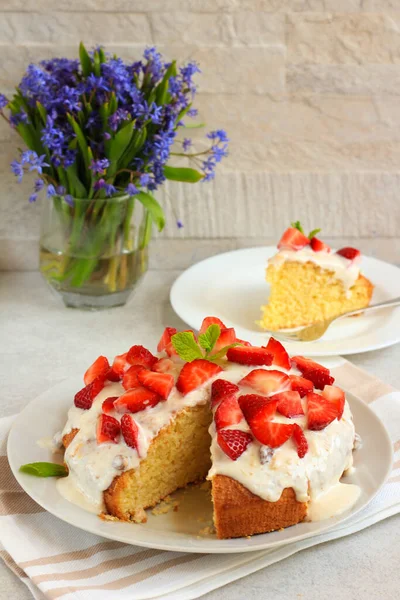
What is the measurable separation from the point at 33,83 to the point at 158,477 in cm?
116

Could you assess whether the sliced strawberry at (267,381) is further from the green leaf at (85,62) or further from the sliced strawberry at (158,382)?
the green leaf at (85,62)

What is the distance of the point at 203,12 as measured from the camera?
243 centimetres

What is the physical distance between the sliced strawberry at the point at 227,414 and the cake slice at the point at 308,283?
856 millimetres

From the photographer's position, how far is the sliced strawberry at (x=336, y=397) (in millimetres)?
1493

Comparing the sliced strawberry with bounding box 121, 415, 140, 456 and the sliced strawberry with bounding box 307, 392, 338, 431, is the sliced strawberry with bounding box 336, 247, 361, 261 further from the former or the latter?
the sliced strawberry with bounding box 121, 415, 140, 456

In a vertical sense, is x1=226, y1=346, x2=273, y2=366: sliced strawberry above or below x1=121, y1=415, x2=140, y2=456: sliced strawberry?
above

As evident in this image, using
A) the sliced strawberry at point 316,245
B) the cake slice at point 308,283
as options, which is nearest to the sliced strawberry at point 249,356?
the cake slice at point 308,283

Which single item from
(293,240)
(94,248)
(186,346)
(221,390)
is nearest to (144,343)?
(94,248)

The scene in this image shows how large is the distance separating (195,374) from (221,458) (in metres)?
0.21

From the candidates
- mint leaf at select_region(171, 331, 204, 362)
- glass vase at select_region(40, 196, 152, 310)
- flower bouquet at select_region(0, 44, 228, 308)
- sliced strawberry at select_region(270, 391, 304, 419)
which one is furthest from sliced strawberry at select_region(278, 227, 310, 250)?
sliced strawberry at select_region(270, 391, 304, 419)

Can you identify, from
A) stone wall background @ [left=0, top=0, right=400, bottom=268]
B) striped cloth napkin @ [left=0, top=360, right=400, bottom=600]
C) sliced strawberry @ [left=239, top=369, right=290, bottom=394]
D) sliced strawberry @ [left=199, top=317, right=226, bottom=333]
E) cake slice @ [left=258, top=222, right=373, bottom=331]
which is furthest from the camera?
stone wall background @ [left=0, top=0, right=400, bottom=268]

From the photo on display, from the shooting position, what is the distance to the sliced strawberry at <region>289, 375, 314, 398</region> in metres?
1.50

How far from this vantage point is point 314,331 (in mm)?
2197

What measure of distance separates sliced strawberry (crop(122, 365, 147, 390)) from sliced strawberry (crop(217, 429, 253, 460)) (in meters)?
0.23
